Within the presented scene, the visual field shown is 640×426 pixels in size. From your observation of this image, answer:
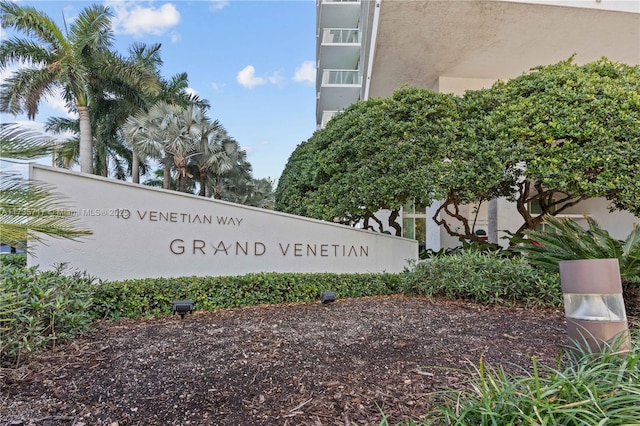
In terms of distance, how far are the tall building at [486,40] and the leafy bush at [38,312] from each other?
990 cm

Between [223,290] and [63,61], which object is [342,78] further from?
[223,290]

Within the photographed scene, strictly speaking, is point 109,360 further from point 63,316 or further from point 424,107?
point 424,107

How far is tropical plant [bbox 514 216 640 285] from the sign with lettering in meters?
3.86

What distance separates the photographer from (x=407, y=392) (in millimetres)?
2555

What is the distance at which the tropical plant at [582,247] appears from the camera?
4.41 meters

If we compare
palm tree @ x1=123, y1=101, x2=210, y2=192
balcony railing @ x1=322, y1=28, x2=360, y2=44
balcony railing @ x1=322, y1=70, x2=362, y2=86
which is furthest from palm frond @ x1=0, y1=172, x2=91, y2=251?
balcony railing @ x1=322, y1=28, x2=360, y2=44

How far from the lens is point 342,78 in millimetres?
23781

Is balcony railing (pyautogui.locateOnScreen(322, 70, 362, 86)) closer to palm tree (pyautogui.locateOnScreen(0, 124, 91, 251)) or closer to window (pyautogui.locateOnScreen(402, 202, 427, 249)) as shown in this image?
window (pyautogui.locateOnScreen(402, 202, 427, 249))

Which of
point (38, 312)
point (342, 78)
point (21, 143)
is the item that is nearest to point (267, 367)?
point (38, 312)

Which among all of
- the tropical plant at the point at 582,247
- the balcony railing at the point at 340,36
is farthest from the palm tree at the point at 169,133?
the tropical plant at the point at 582,247

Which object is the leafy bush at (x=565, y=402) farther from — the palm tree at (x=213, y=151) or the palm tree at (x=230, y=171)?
the palm tree at (x=230, y=171)

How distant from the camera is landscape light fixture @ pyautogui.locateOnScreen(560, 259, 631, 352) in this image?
7.54ft

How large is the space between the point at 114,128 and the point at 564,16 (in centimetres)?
2424

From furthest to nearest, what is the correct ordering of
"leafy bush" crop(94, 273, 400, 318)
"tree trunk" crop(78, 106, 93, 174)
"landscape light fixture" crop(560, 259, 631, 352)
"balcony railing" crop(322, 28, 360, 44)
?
"balcony railing" crop(322, 28, 360, 44) < "tree trunk" crop(78, 106, 93, 174) < "leafy bush" crop(94, 273, 400, 318) < "landscape light fixture" crop(560, 259, 631, 352)
